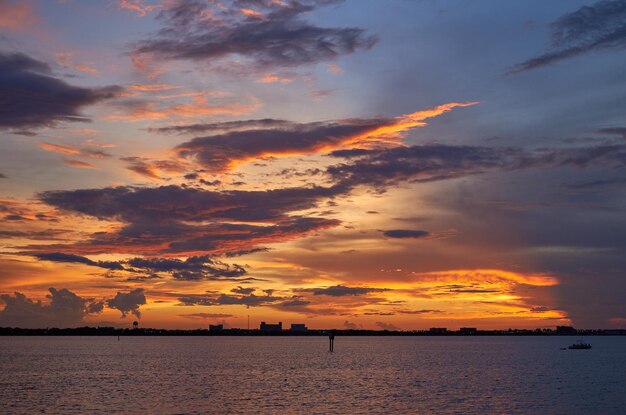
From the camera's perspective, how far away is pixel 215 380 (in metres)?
128

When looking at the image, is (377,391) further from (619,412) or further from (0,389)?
(0,389)

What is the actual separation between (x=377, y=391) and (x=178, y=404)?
33.5m

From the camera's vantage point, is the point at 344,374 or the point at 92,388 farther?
the point at 344,374

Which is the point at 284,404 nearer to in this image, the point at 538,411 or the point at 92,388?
the point at 538,411

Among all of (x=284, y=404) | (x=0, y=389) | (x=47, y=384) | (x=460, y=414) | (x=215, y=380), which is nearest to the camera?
(x=460, y=414)

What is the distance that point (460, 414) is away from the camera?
83188mm

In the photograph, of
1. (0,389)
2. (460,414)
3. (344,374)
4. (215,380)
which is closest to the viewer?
(460,414)

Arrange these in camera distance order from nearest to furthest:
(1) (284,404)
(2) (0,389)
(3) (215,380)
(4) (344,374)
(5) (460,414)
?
1. (5) (460,414)
2. (1) (284,404)
3. (2) (0,389)
4. (3) (215,380)
5. (4) (344,374)

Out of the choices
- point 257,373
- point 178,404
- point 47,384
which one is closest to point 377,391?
point 178,404

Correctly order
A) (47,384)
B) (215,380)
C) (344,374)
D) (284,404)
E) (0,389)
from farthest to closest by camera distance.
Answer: (344,374)
(215,380)
(47,384)
(0,389)
(284,404)

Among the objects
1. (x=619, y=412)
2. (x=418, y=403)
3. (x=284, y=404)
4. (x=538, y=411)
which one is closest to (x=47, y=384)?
(x=284, y=404)

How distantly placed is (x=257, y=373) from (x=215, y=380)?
66.5 ft

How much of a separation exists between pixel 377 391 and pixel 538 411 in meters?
28.7

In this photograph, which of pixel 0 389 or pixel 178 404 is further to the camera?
pixel 0 389
